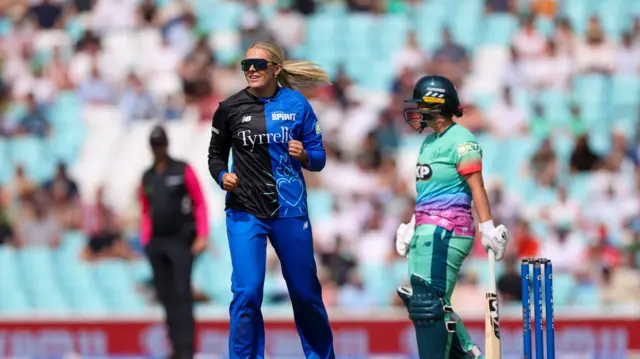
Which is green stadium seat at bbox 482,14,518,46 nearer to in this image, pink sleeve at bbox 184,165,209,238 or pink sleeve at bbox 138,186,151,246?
pink sleeve at bbox 184,165,209,238

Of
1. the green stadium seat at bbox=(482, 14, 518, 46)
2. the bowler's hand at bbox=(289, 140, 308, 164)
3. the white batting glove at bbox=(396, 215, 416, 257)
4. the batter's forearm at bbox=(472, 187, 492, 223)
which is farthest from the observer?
the green stadium seat at bbox=(482, 14, 518, 46)

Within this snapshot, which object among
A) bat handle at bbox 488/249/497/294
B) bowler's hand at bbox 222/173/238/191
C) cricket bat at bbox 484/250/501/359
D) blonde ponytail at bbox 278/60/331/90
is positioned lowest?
cricket bat at bbox 484/250/501/359

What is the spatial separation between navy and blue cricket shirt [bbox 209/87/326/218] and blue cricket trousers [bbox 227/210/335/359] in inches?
3.4

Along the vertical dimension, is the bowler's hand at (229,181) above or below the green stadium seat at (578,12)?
below

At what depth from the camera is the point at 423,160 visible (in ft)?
26.3

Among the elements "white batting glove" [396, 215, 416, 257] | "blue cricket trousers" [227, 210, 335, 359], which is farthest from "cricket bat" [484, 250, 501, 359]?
"blue cricket trousers" [227, 210, 335, 359]

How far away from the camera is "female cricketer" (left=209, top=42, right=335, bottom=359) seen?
24.7ft

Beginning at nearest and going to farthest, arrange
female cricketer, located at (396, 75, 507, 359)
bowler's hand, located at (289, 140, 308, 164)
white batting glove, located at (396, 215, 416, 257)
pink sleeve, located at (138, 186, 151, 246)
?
bowler's hand, located at (289, 140, 308, 164)
female cricketer, located at (396, 75, 507, 359)
white batting glove, located at (396, 215, 416, 257)
pink sleeve, located at (138, 186, 151, 246)

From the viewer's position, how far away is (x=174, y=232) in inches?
427

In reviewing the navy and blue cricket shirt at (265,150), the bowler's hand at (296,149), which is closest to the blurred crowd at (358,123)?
the navy and blue cricket shirt at (265,150)

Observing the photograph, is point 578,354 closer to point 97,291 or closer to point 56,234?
point 97,291

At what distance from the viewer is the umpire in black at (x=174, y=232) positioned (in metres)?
10.7

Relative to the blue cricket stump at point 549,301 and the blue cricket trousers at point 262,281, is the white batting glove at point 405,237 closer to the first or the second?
the blue cricket trousers at point 262,281

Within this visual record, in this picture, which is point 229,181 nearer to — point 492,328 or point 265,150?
point 265,150
